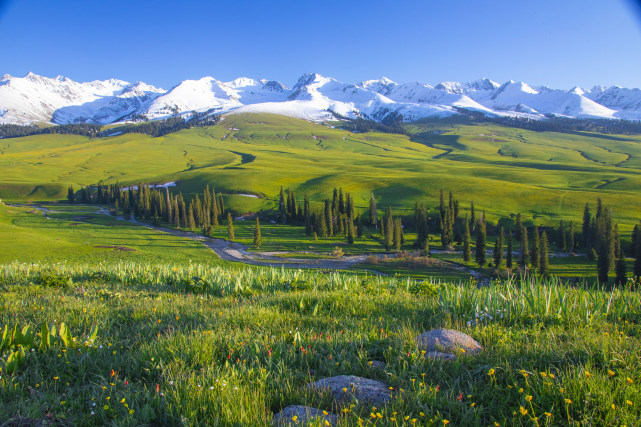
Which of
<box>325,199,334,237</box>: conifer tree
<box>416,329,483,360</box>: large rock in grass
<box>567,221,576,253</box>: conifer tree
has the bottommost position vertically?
<box>567,221,576,253</box>: conifer tree

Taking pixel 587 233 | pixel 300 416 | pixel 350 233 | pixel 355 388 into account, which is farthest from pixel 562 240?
pixel 300 416

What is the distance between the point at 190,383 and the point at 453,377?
347cm

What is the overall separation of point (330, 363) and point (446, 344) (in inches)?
76.1

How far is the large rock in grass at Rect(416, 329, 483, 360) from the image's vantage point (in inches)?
210

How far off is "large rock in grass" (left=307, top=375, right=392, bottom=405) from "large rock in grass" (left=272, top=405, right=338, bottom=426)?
375 mm

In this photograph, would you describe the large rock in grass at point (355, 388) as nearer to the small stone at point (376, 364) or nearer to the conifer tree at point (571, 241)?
the small stone at point (376, 364)

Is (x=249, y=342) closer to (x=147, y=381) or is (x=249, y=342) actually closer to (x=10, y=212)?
(x=147, y=381)

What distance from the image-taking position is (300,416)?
3.89 m

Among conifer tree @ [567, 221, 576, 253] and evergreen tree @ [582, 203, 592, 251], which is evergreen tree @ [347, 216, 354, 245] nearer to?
conifer tree @ [567, 221, 576, 253]

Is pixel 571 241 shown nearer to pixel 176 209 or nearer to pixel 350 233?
pixel 350 233

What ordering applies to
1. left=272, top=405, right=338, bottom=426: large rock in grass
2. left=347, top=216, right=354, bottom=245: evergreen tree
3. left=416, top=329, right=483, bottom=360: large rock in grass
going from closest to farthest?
left=272, top=405, right=338, bottom=426: large rock in grass
left=416, top=329, right=483, bottom=360: large rock in grass
left=347, top=216, right=354, bottom=245: evergreen tree

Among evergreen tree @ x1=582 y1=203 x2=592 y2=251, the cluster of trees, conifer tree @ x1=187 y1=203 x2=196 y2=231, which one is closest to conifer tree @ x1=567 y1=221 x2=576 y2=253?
evergreen tree @ x1=582 y1=203 x2=592 y2=251

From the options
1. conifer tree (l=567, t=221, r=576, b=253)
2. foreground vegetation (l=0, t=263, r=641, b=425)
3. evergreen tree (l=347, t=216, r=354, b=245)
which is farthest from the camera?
evergreen tree (l=347, t=216, r=354, b=245)

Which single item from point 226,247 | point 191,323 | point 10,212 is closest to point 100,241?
point 226,247
